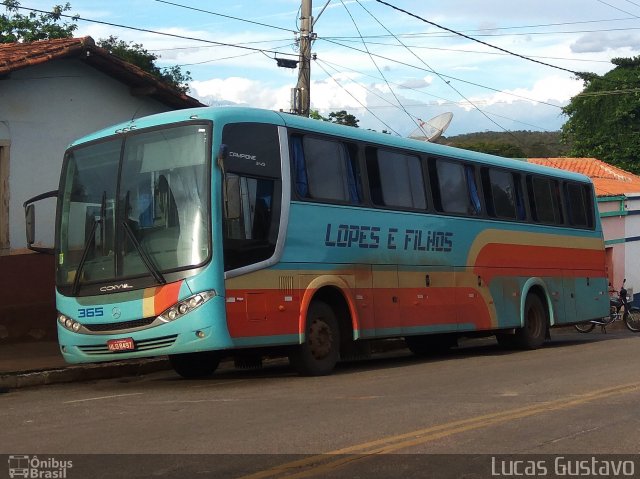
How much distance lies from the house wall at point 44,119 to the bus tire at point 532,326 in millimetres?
9047

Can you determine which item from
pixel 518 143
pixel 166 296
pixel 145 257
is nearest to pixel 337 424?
pixel 166 296

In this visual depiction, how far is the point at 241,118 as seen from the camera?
11.8 metres

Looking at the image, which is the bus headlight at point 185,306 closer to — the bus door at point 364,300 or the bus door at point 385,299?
the bus door at point 364,300

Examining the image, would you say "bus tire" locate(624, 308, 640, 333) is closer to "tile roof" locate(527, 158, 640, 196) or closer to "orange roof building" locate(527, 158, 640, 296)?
"orange roof building" locate(527, 158, 640, 296)

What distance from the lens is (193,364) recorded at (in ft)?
43.9

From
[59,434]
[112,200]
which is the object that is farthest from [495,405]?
[112,200]

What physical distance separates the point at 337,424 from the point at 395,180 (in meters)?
6.88

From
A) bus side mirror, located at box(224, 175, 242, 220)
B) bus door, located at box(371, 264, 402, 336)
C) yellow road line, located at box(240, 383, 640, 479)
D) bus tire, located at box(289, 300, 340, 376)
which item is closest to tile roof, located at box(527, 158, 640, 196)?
bus door, located at box(371, 264, 402, 336)

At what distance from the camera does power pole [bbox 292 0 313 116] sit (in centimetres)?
1972

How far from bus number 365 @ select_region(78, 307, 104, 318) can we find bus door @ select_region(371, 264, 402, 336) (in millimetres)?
4142

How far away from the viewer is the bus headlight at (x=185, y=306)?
10977mm

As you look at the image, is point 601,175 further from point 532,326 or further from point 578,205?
point 532,326

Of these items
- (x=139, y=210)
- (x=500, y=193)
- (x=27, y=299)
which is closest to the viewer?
(x=139, y=210)
